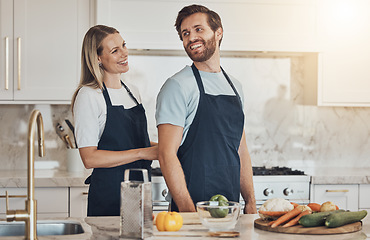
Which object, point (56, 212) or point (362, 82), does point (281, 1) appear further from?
point (56, 212)

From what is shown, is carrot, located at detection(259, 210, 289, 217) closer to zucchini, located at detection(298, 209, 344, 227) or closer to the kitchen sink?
zucchini, located at detection(298, 209, 344, 227)

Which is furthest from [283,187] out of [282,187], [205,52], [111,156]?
[111,156]

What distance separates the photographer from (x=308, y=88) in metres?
3.97

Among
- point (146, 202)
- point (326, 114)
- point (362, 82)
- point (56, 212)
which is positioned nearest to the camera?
point (146, 202)

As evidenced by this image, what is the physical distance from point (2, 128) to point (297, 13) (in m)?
2.34

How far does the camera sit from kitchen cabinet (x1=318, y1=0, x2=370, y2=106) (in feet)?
12.0

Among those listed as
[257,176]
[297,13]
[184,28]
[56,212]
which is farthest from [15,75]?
[297,13]

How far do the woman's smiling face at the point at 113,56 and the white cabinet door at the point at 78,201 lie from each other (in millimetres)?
1005

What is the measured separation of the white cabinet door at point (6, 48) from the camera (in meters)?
3.44

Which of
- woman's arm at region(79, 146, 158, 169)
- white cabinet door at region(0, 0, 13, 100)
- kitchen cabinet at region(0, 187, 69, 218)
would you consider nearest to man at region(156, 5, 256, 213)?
woman's arm at region(79, 146, 158, 169)

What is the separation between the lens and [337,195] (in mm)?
3469

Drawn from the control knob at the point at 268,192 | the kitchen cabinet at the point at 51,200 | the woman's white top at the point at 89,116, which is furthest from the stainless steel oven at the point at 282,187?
the woman's white top at the point at 89,116

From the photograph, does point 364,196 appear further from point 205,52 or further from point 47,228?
point 47,228

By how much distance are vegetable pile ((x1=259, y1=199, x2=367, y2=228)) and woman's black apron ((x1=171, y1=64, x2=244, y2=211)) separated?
0.50 meters
